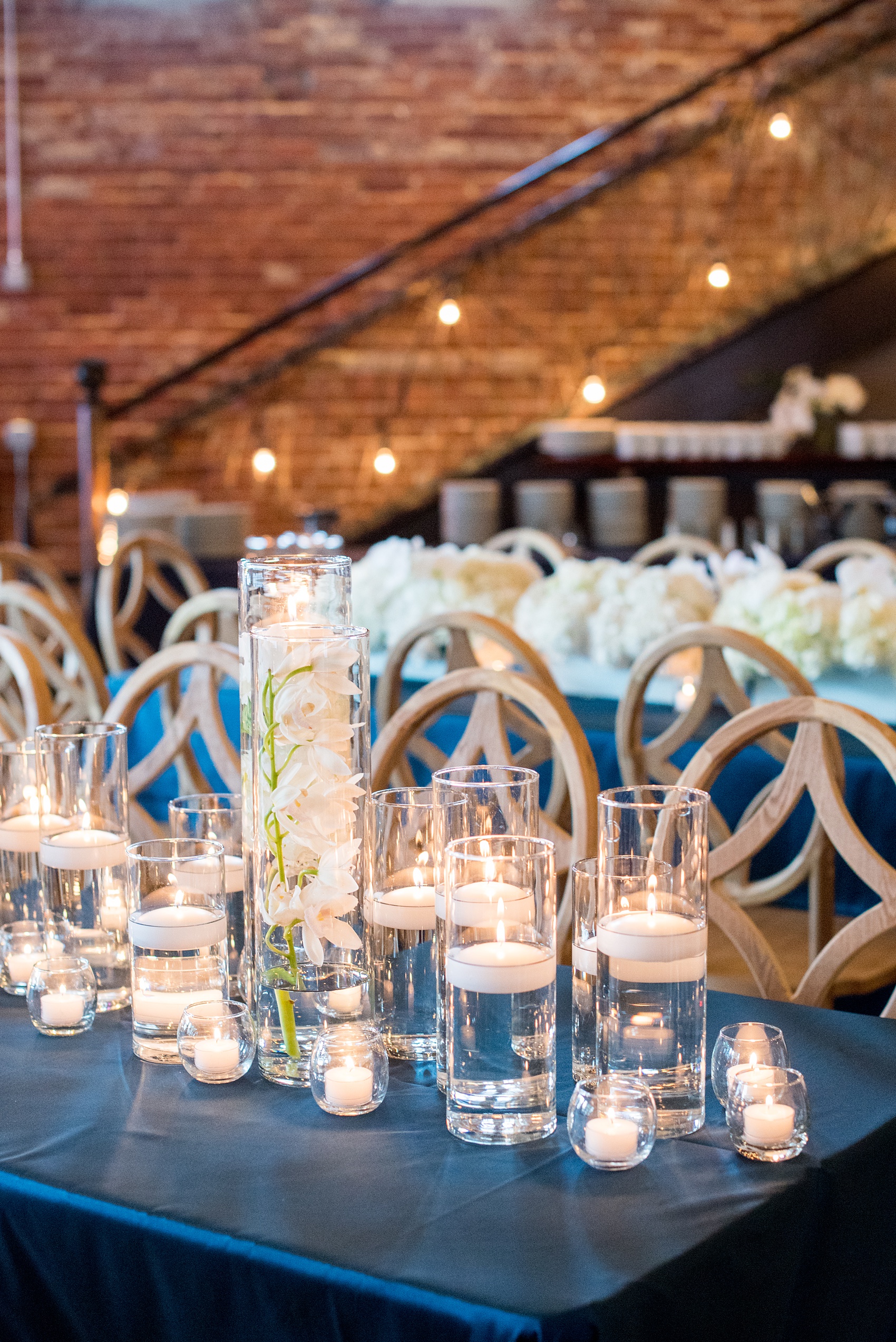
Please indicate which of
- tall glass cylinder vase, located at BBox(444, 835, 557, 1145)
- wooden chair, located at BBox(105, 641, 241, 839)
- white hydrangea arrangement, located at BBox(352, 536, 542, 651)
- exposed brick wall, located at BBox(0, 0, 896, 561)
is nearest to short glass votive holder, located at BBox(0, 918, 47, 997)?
tall glass cylinder vase, located at BBox(444, 835, 557, 1145)

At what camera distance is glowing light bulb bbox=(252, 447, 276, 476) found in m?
7.34

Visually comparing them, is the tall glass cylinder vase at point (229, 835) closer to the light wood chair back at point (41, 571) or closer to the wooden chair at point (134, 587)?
the light wood chair back at point (41, 571)

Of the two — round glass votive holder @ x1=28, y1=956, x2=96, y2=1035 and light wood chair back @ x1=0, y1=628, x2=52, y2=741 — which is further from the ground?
light wood chair back @ x1=0, y1=628, x2=52, y2=741

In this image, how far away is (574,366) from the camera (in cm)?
786

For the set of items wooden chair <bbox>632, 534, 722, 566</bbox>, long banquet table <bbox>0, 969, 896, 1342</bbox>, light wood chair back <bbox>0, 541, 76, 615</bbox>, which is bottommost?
long banquet table <bbox>0, 969, 896, 1342</bbox>

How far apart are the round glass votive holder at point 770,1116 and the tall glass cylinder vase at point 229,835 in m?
0.55

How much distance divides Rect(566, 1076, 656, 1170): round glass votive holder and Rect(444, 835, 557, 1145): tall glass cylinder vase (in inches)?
1.8

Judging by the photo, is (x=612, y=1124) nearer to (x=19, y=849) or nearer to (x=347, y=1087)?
(x=347, y=1087)

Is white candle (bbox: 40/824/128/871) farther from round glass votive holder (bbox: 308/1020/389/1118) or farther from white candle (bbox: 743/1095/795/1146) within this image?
white candle (bbox: 743/1095/795/1146)

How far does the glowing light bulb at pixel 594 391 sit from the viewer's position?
301 inches

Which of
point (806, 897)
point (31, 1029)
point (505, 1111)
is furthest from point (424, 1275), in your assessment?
point (806, 897)

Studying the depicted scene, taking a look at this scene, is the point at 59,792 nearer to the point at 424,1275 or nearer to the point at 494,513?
the point at 424,1275

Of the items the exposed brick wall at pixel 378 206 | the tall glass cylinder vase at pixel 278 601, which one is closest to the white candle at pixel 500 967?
the tall glass cylinder vase at pixel 278 601

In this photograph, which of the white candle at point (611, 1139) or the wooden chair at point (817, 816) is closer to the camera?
the white candle at point (611, 1139)
